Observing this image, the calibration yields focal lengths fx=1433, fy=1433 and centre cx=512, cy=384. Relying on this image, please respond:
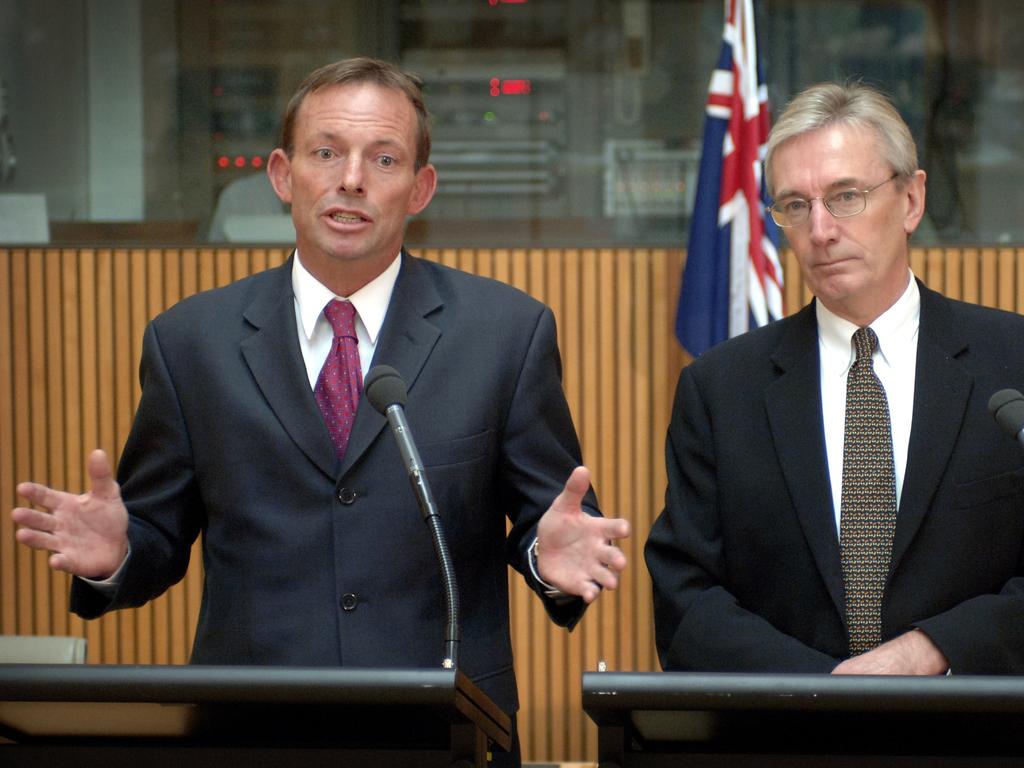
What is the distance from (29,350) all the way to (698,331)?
2.61m

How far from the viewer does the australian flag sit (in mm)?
5035

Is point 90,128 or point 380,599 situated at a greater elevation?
point 90,128

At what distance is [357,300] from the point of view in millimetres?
2637

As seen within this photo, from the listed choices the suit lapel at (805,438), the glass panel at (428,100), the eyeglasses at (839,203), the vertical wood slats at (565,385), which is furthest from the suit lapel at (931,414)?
the glass panel at (428,100)

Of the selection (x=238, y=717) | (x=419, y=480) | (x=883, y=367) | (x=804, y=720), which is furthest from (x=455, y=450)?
(x=804, y=720)

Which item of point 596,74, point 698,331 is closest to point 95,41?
point 596,74

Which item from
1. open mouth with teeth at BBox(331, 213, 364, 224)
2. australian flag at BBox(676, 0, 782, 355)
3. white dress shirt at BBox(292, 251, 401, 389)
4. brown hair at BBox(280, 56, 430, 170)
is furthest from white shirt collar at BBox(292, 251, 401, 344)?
australian flag at BBox(676, 0, 782, 355)

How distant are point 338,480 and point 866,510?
909 millimetres

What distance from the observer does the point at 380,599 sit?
7.99 ft

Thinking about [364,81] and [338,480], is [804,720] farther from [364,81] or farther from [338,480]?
[364,81]

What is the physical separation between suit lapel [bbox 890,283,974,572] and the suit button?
0.91 metres

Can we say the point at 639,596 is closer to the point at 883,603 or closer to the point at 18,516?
the point at 883,603

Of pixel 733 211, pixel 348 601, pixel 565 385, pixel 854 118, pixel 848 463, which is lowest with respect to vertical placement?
pixel 565 385

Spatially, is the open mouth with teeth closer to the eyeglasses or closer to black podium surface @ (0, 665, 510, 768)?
the eyeglasses
